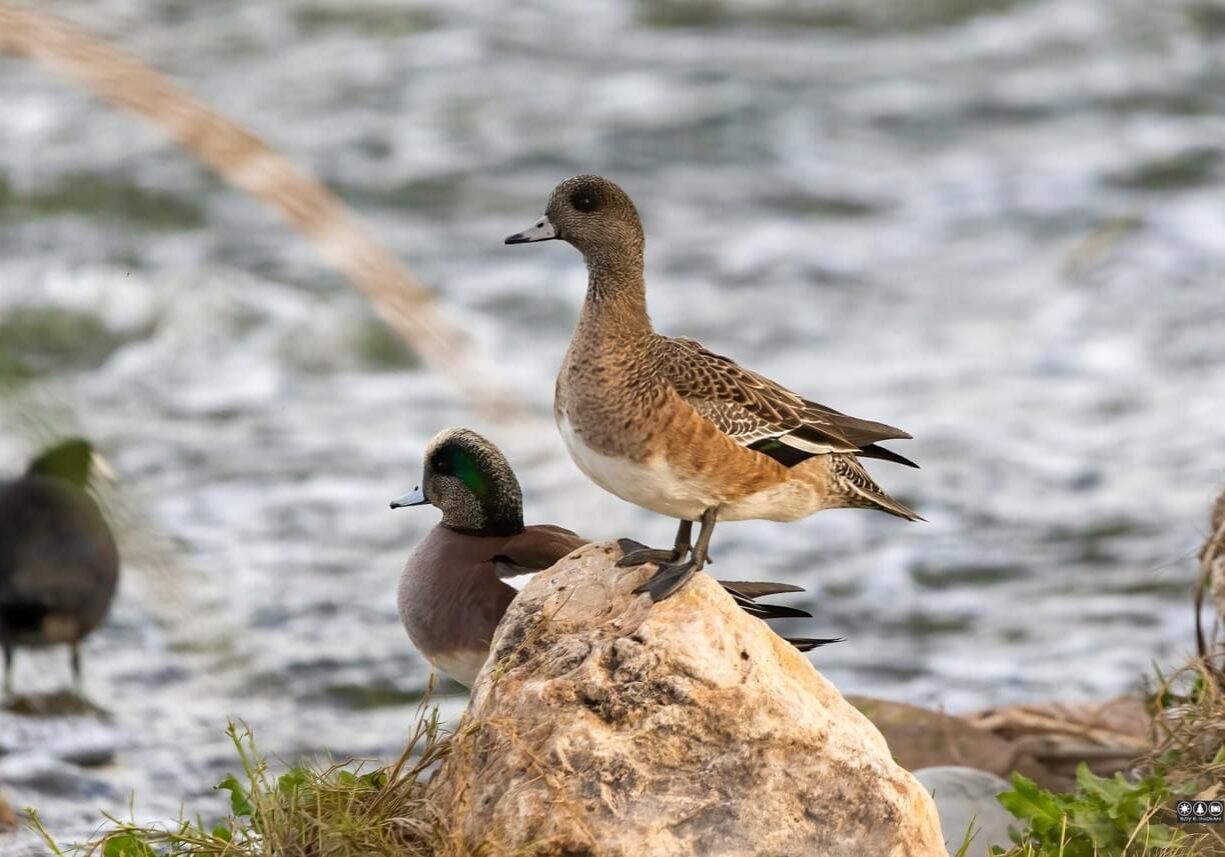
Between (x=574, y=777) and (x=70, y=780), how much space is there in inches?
129

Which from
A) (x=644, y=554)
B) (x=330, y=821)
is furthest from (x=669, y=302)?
(x=330, y=821)

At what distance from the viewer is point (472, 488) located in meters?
4.62

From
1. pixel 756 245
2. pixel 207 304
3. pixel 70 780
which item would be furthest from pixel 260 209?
pixel 70 780

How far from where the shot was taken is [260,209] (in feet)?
41.3

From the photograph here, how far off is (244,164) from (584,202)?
108 inches

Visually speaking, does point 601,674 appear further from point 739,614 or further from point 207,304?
point 207,304

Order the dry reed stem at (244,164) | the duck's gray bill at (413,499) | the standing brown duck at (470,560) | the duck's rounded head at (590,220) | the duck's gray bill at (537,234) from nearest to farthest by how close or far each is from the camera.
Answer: the dry reed stem at (244,164) → the duck's gray bill at (537,234) → the duck's rounded head at (590,220) → the standing brown duck at (470,560) → the duck's gray bill at (413,499)

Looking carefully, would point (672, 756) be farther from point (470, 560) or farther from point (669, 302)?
point (669, 302)

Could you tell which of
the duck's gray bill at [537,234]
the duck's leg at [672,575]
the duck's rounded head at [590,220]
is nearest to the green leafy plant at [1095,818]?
the duck's leg at [672,575]

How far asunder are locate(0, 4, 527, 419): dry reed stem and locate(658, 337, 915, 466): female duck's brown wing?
255 centimetres

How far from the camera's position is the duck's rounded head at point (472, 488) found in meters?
4.60

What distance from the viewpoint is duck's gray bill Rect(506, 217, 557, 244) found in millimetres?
3764

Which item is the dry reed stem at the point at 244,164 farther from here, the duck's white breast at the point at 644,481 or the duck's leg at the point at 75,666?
the duck's leg at the point at 75,666

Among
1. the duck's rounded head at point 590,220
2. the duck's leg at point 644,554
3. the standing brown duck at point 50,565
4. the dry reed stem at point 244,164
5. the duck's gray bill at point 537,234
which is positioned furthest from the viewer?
the standing brown duck at point 50,565
